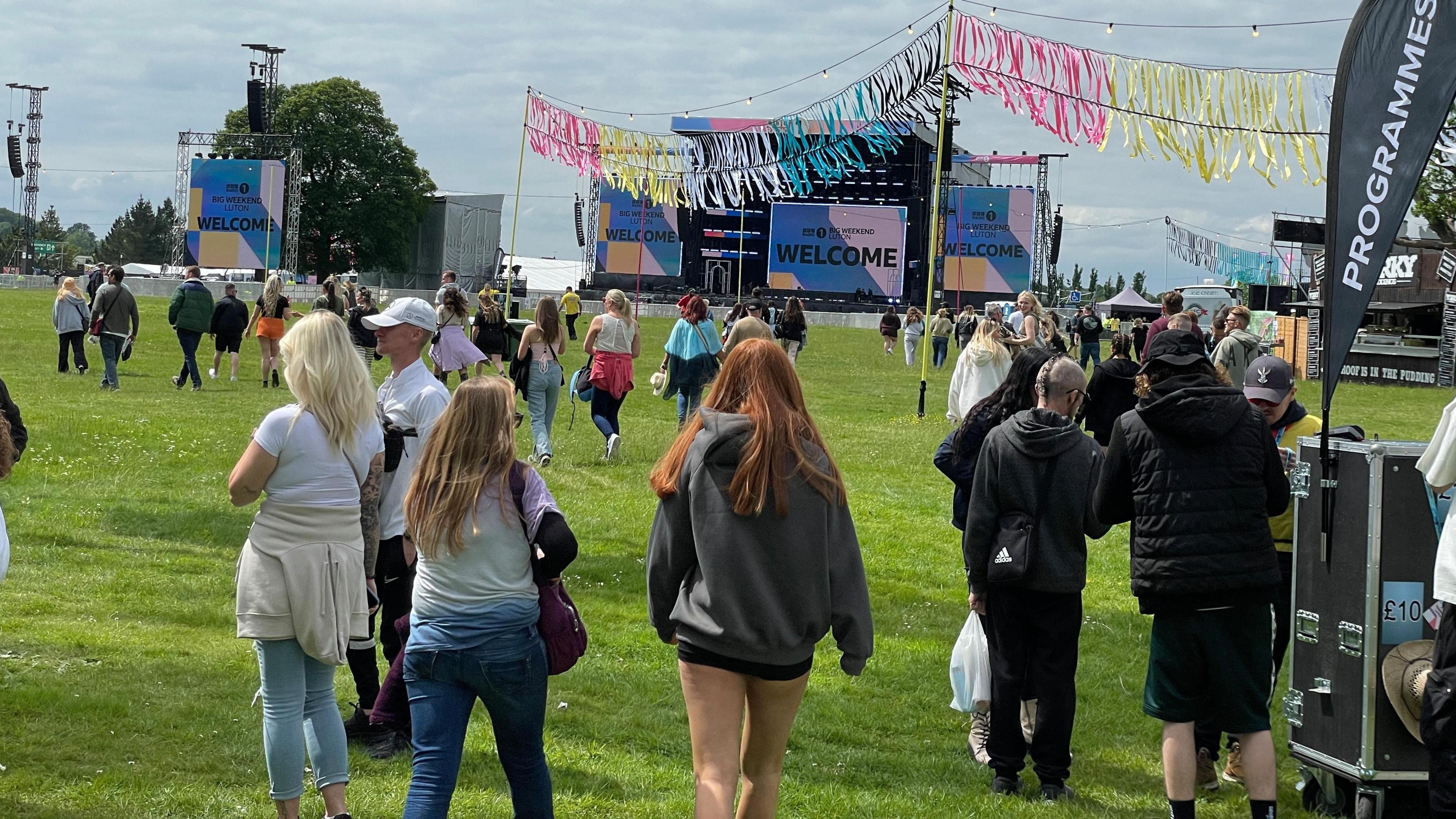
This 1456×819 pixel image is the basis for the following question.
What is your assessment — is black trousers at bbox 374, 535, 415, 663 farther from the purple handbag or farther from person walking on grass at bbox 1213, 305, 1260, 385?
person walking on grass at bbox 1213, 305, 1260, 385

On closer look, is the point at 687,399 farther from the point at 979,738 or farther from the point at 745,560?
the point at 745,560

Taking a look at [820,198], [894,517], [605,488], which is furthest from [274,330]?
[820,198]

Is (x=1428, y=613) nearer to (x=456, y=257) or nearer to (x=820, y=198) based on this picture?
(x=820, y=198)

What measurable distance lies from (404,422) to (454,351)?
6548 mm

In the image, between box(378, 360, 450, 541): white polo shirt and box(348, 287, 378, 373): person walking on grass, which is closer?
box(378, 360, 450, 541): white polo shirt

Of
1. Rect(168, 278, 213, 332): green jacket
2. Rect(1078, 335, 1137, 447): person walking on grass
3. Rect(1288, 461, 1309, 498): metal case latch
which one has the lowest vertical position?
Rect(1288, 461, 1309, 498): metal case latch

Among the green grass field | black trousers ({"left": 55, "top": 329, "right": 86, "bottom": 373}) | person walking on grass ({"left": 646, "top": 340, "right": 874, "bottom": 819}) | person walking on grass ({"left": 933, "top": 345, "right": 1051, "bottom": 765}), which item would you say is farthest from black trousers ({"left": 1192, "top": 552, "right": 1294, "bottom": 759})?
black trousers ({"left": 55, "top": 329, "right": 86, "bottom": 373})

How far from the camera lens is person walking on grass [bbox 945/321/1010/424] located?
36.6ft

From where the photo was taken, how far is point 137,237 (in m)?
132

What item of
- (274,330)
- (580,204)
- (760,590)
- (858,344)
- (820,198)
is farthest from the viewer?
(580,204)

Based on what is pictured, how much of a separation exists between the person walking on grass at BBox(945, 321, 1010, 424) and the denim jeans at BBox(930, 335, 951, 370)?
60.7 feet

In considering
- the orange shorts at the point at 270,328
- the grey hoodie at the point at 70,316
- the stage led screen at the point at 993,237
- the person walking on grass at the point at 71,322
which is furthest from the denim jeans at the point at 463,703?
the stage led screen at the point at 993,237

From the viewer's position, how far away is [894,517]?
11.7 meters

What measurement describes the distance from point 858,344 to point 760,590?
3672 centimetres
